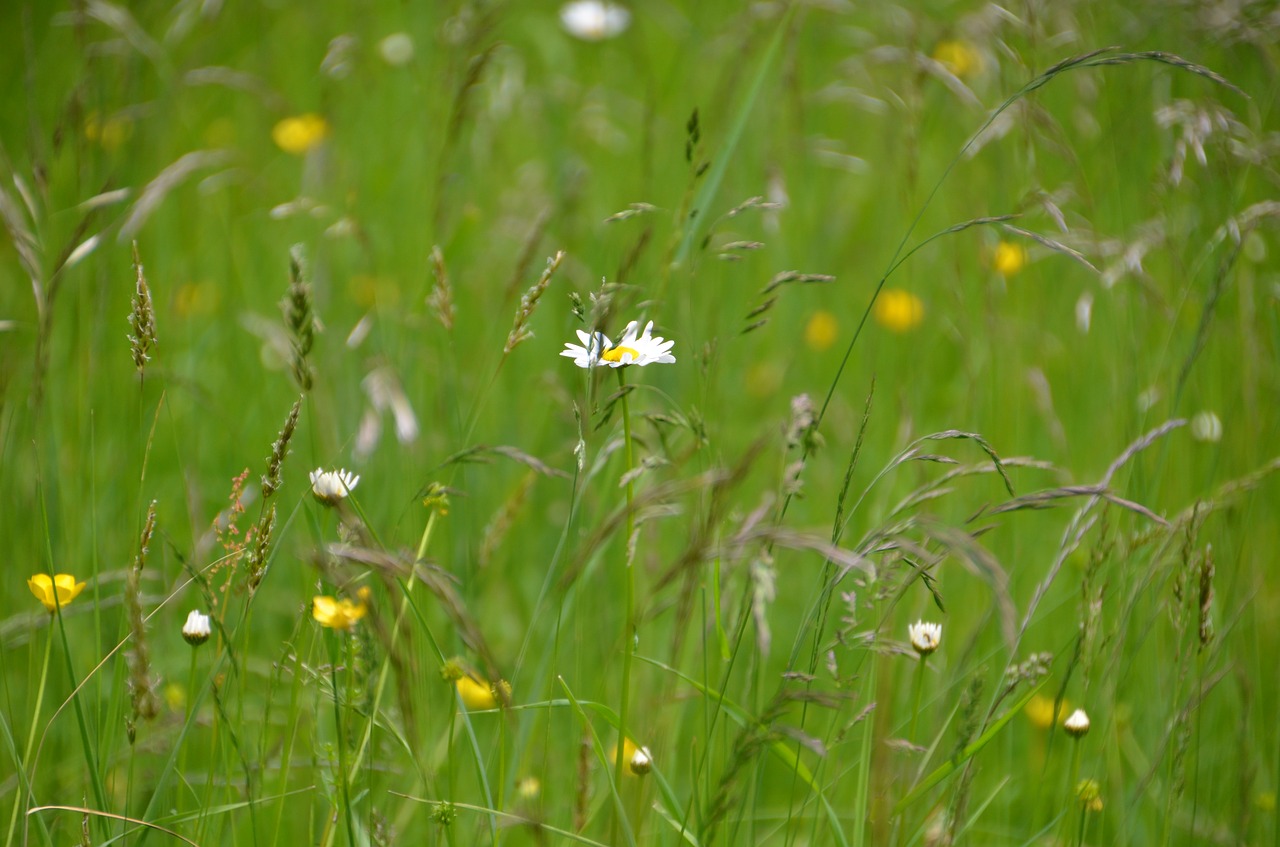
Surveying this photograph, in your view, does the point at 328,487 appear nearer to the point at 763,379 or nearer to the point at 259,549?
the point at 259,549

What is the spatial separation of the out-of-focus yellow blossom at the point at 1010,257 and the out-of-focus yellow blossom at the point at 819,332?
0.51 meters

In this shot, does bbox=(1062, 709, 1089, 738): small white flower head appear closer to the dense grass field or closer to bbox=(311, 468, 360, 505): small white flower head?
the dense grass field

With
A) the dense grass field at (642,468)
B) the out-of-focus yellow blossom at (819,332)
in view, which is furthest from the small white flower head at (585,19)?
the out-of-focus yellow blossom at (819,332)

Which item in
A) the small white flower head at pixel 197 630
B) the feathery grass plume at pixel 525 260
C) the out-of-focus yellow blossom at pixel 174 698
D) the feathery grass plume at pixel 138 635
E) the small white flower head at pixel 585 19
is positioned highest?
the feathery grass plume at pixel 525 260

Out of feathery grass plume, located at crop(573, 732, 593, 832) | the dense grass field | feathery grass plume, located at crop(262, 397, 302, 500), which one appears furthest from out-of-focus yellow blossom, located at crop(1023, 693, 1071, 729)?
feathery grass plume, located at crop(262, 397, 302, 500)

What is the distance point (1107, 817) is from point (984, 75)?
98.4 inches

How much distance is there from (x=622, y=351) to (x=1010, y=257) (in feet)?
6.53

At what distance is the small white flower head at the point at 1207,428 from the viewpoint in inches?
65.4

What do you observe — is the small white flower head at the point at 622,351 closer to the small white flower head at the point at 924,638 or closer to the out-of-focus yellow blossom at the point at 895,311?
the small white flower head at the point at 924,638

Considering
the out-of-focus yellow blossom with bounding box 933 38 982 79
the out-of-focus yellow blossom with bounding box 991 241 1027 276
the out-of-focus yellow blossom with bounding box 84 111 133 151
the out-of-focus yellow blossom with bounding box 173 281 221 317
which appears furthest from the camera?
the out-of-focus yellow blossom with bounding box 933 38 982 79

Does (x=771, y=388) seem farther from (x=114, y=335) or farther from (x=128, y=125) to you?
(x=128, y=125)

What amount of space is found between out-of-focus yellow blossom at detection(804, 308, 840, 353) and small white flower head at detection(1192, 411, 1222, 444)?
1074 mm

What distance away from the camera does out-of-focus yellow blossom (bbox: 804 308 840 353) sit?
2.76 m

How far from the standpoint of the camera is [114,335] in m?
2.45
